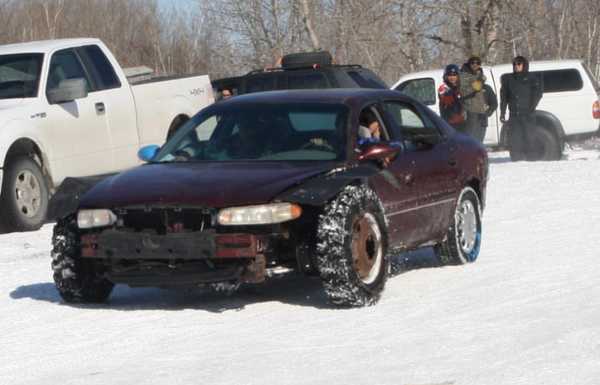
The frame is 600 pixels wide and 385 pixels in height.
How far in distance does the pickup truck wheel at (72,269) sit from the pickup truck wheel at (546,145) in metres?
14.1

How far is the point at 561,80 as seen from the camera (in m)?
24.9

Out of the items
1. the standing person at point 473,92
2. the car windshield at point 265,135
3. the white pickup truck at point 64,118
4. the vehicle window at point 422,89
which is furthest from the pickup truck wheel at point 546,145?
the car windshield at point 265,135

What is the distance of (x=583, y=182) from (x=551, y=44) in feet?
61.4

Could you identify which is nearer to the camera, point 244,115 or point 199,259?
point 199,259

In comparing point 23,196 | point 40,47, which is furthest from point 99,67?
point 23,196

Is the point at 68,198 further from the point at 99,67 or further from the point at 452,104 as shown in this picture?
the point at 452,104

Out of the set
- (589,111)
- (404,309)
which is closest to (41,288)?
(404,309)

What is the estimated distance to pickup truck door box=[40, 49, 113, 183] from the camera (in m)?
15.1

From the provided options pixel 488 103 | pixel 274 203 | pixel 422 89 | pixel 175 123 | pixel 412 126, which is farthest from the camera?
pixel 422 89

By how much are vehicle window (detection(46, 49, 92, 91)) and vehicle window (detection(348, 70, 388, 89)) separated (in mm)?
4850

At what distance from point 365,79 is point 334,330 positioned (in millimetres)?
11973

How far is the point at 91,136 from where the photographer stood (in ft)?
51.2

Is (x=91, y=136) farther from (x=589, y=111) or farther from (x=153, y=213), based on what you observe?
(x=589, y=111)

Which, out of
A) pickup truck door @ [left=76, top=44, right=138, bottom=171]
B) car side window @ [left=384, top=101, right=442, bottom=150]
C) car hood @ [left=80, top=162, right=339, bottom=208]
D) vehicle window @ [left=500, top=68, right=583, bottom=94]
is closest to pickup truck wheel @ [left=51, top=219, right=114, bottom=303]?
car hood @ [left=80, top=162, right=339, bottom=208]
